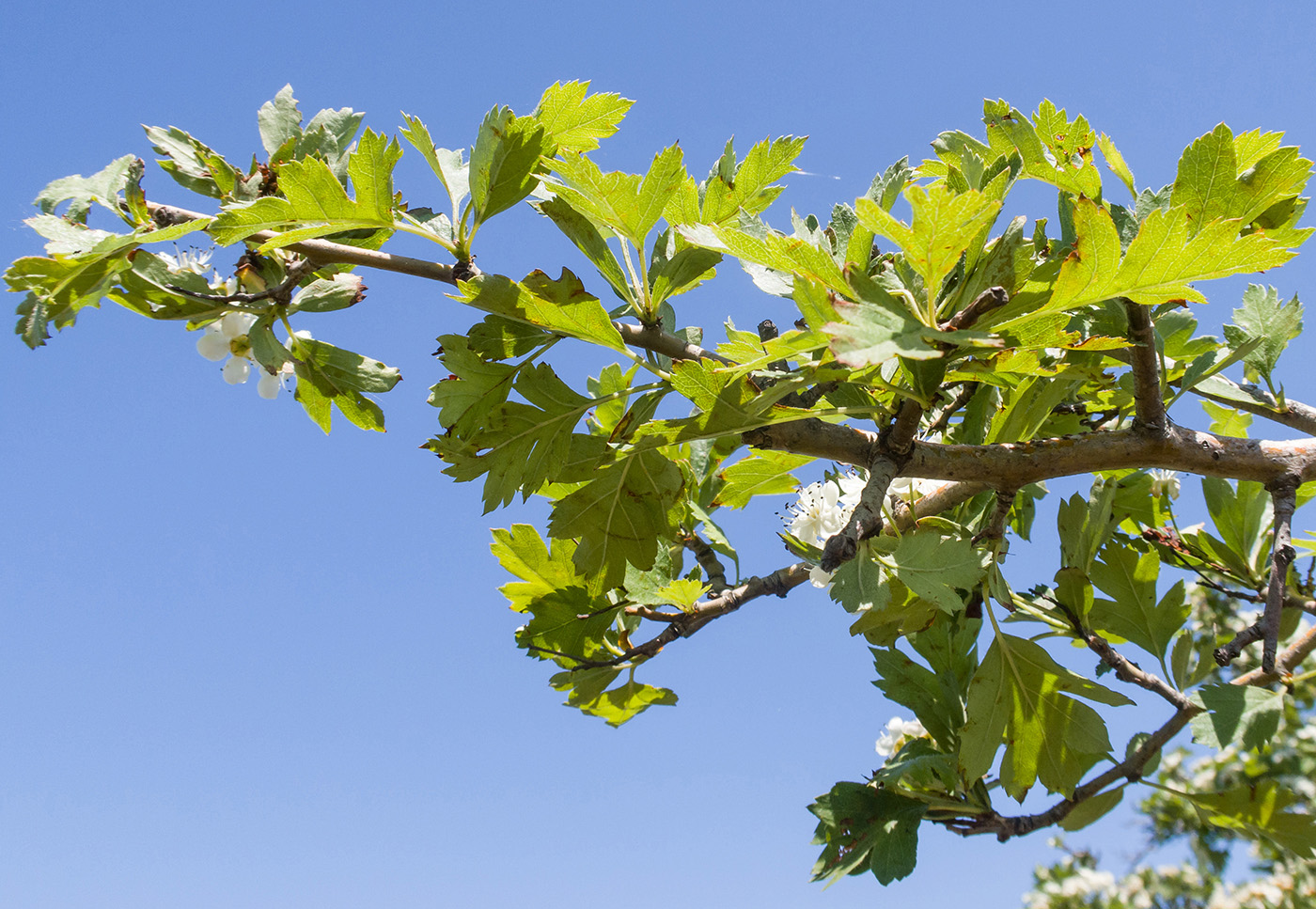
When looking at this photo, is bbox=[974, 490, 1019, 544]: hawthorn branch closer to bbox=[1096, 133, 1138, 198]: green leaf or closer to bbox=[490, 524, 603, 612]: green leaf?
bbox=[1096, 133, 1138, 198]: green leaf

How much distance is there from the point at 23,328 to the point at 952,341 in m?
1.33

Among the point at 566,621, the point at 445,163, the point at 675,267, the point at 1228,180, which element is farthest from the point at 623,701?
the point at 1228,180

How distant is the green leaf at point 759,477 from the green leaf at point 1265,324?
88cm

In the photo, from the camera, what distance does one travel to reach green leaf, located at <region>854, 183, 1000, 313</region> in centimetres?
108

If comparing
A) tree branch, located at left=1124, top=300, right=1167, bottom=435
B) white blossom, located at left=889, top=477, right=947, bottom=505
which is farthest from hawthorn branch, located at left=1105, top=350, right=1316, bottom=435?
white blossom, located at left=889, top=477, right=947, bottom=505

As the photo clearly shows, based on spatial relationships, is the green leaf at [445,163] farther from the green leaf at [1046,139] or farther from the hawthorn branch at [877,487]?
the green leaf at [1046,139]

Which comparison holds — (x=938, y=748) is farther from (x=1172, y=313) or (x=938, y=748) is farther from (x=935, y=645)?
(x=1172, y=313)

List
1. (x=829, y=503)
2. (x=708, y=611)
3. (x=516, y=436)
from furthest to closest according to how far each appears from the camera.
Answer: (x=829, y=503) → (x=708, y=611) → (x=516, y=436)

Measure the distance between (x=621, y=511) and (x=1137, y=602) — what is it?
112 cm

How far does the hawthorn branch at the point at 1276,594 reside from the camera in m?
1.56

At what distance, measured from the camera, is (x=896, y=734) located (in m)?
2.49

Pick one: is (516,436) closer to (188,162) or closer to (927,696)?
(188,162)

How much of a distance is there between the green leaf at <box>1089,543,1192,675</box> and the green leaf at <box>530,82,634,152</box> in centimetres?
131

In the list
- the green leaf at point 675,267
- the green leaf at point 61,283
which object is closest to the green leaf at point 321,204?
the green leaf at point 61,283
